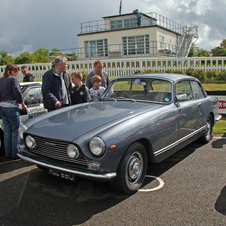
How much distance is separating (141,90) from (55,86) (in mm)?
1663

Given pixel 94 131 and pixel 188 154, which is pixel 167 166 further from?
pixel 94 131

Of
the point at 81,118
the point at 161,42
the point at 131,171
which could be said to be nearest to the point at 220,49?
the point at 161,42

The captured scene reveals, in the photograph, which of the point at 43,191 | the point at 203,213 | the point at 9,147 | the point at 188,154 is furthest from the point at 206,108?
the point at 9,147

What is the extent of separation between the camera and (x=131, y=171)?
3.32 metres

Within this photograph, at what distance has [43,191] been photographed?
11.5 ft

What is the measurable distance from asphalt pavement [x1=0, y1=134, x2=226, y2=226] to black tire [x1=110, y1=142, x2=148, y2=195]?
5.3 inches

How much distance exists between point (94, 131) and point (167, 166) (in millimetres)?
1925

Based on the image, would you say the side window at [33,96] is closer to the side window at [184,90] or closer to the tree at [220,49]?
the side window at [184,90]

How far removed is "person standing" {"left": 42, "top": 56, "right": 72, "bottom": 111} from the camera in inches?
183

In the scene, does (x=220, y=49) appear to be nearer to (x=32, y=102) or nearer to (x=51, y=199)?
(x=32, y=102)

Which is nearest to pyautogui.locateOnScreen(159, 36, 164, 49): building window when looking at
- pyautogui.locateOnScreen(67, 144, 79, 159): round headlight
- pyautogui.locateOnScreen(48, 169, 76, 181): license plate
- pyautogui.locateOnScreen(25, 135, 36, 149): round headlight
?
pyautogui.locateOnScreen(25, 135, 36, 149): round headlight

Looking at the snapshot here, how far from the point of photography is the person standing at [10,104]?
15.6 feet

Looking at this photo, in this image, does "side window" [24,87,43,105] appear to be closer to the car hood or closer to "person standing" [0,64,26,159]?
"person standing" [0,64,26,159]

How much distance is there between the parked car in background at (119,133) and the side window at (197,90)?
0.44 m
